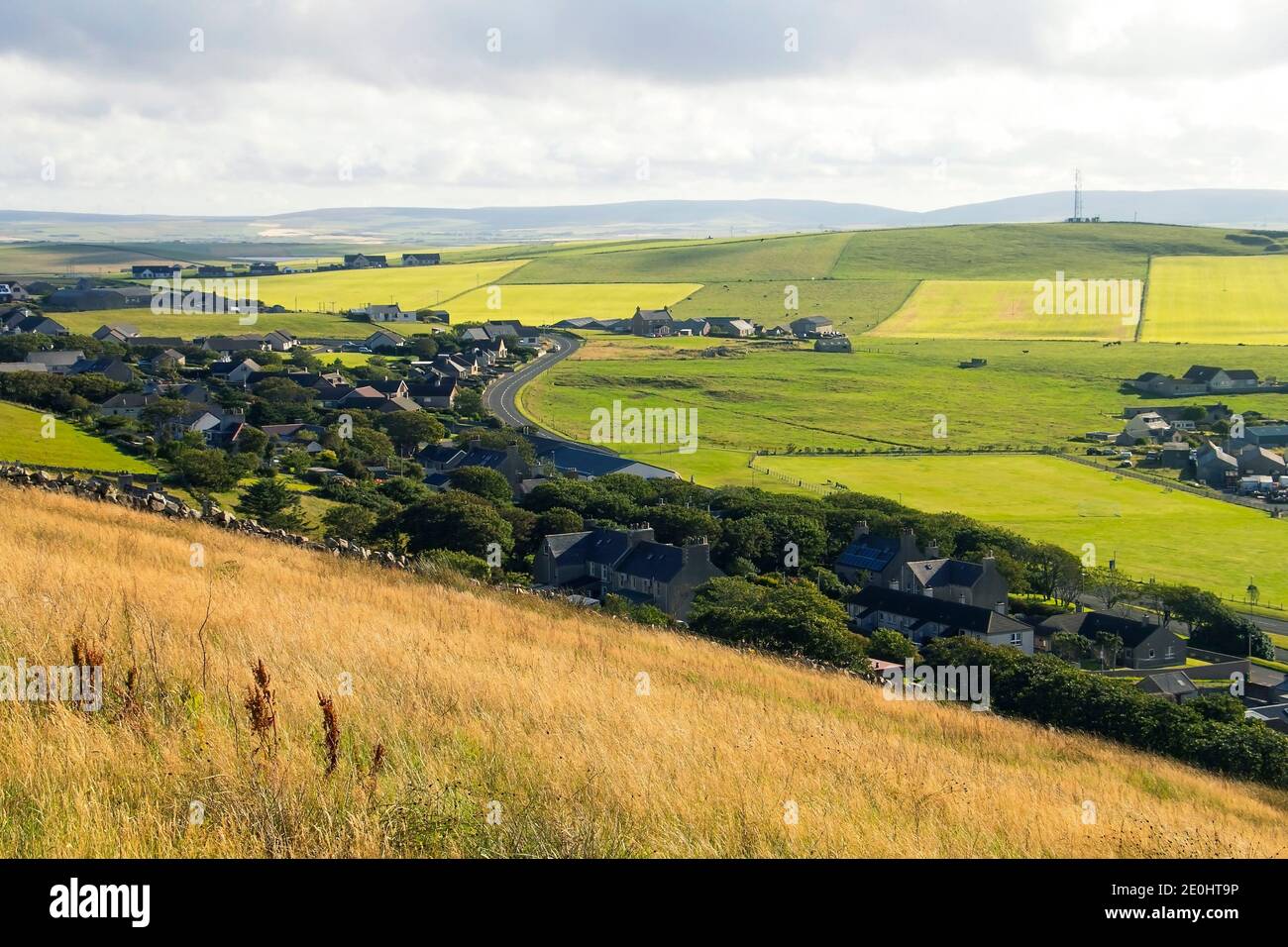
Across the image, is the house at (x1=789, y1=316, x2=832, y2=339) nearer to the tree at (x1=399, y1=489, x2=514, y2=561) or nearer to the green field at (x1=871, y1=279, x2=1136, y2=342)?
the green field at (x1=871, y1=279, x2=1136, y2=342)

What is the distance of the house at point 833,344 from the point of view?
151m

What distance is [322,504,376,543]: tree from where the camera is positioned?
49.8 m

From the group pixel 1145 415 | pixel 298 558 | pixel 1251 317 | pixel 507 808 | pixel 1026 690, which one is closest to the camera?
pixel 507 808

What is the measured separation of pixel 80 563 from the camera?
1425cm

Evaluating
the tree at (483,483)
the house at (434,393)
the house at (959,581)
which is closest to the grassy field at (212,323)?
the house at (434,393)

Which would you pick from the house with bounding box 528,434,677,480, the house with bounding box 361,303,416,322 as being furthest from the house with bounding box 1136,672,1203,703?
the house with bounding box 361,303,416,322

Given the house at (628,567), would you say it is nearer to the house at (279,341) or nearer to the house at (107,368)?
the house at (107,368)

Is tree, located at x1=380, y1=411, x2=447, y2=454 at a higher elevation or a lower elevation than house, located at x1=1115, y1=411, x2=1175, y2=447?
higher

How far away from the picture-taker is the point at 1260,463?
88.8 metres

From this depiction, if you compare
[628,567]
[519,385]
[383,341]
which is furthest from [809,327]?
[628,567]

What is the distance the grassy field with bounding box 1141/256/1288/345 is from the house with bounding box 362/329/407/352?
319 feet

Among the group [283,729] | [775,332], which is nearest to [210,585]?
[283,729]
